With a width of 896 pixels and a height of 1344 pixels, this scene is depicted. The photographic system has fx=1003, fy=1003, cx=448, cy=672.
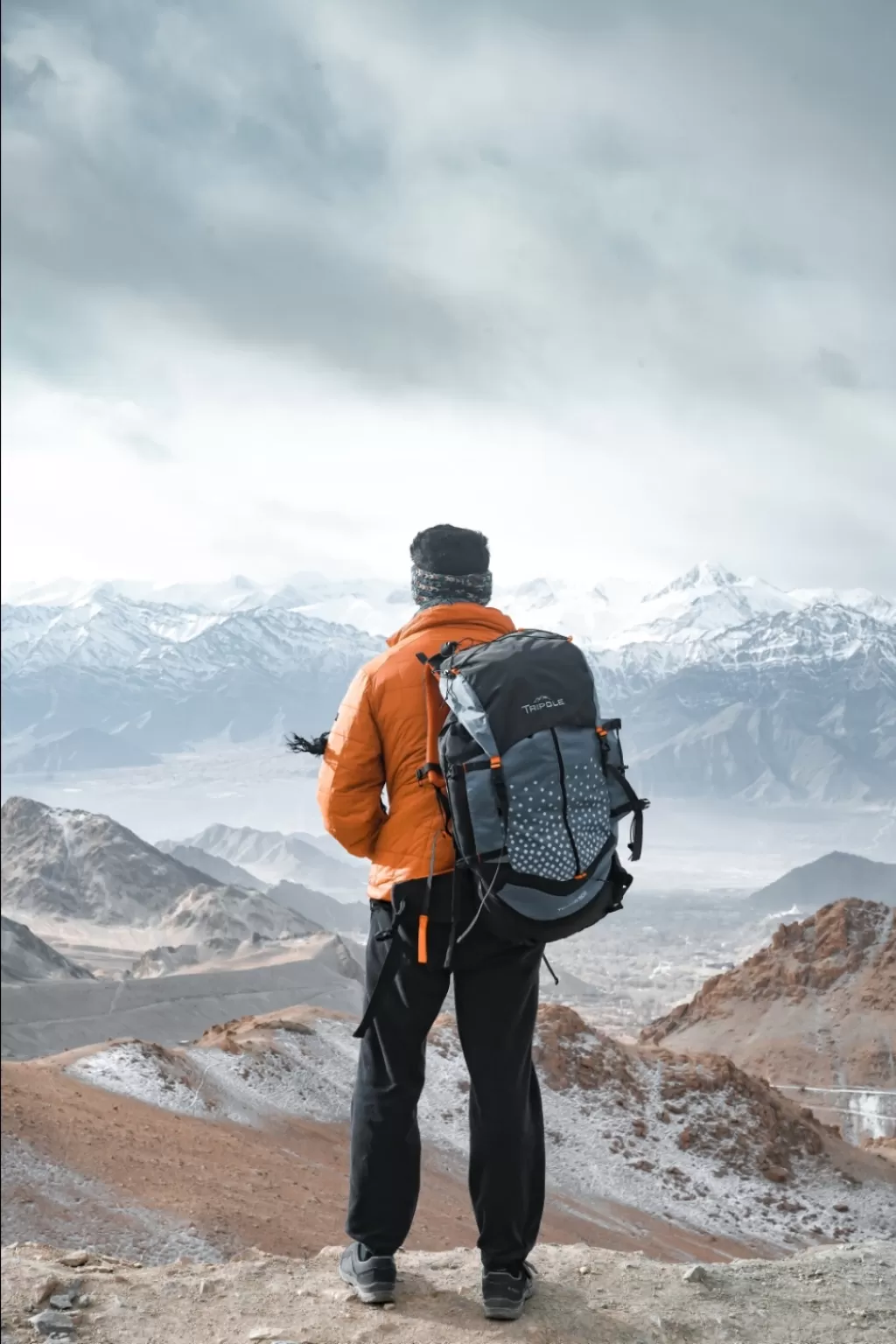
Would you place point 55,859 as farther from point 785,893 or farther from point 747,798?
point 747,798

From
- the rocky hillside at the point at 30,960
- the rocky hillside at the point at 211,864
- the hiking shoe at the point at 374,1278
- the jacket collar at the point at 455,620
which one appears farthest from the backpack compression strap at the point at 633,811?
the rocky hillside at the point at 211,864

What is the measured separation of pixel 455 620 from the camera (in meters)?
3.31

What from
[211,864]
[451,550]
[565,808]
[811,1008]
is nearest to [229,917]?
[211,864]

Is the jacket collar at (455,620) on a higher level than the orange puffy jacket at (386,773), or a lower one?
higher

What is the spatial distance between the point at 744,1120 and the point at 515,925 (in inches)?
519

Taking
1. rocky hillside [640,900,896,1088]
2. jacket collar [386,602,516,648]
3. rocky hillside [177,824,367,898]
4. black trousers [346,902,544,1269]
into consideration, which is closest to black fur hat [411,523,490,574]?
jacket collar [386,602,516,648]

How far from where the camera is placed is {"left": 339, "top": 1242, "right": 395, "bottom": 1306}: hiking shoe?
3.17 m

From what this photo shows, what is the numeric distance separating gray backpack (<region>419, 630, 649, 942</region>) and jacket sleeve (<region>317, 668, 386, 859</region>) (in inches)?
8.8

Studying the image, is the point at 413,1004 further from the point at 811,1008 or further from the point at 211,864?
the point at 211,864

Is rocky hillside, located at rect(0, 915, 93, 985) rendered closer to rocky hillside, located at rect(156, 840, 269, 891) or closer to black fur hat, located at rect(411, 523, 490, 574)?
black fur hat, located at rect(411, 523, 490, 574)

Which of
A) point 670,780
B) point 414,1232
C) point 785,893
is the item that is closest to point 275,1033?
point 414,1232

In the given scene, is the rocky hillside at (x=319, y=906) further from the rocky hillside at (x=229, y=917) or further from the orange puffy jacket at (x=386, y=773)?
the orange puffy jacket at (x=386, y=773)

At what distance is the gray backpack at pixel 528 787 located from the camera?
2869 mm

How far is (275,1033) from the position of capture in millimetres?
16766
